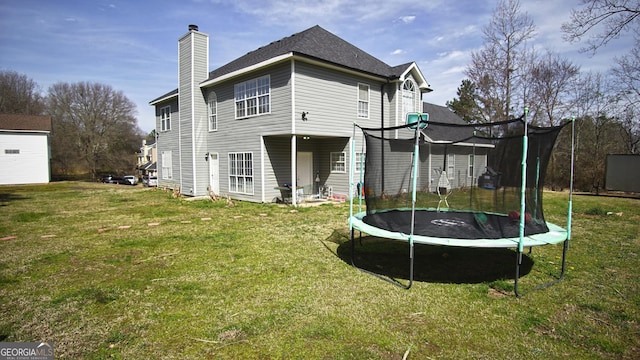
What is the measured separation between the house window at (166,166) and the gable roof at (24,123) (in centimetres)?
1427

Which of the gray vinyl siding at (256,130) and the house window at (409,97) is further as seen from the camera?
the house window at (409,97)

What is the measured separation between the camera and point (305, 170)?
1426 cm

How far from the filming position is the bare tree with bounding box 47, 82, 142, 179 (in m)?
35.8

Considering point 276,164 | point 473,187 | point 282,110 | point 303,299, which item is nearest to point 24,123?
point 276,164

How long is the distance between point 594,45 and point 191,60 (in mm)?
16670

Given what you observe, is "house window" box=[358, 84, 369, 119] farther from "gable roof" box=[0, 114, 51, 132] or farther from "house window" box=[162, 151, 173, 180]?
"gable roof" box=[0, 114, 51, 132]

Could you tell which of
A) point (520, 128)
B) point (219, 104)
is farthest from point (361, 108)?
point (520, 128)

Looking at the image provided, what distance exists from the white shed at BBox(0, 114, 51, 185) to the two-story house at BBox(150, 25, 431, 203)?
1690 cm

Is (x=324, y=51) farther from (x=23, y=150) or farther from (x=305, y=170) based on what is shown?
(x=23, y=150)

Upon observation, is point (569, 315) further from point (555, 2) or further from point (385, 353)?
point (555, 2)

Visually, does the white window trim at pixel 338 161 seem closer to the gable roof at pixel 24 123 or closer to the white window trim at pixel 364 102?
the white window trim at pixel 364 102

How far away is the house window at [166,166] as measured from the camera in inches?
749

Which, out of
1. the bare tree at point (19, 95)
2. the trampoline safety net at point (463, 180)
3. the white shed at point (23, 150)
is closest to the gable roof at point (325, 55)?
the trampoline safety net at point (463, 180)

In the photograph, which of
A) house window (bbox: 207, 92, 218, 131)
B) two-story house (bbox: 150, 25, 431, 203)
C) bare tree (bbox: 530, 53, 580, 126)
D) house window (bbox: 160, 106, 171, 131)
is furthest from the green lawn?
bare tree (bbox: 530, 53, 580, 126)
